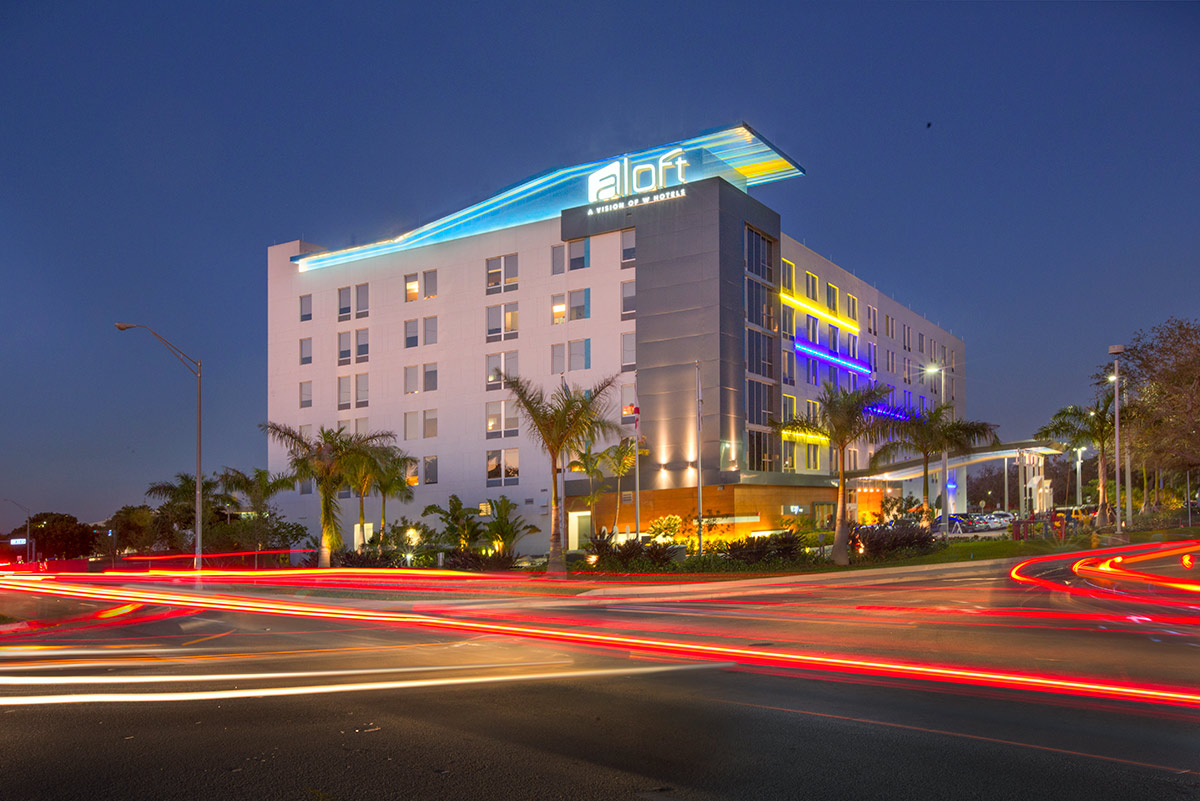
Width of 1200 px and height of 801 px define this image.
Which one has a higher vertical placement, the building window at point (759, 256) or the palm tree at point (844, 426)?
the building window at point (759, 256)

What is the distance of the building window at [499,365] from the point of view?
58250 millimetres

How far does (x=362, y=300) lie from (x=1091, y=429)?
156 ft

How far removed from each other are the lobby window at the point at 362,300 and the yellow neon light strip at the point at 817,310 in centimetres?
2779

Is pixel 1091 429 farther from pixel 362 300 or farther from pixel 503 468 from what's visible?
pixel 362 300

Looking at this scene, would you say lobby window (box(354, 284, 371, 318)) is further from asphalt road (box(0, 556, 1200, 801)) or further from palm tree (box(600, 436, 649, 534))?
asphalt road (box(0, 556, 1200, 801))

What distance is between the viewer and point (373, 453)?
48156mm

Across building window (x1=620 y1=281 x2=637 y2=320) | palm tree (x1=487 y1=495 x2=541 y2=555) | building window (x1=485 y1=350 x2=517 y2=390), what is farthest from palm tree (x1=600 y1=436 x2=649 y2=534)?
building window (x1=485 y1=350 x2=517 y2=390)

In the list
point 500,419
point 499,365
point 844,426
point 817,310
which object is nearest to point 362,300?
point 499,365

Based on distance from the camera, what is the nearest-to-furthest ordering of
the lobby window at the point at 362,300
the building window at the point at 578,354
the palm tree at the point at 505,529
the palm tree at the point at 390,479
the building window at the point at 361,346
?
the palm tree at the point at 505,529
the palm tree at the point at 390,479
the building window at the point at 578,354
the building window at the point at 361,346
the lobby window at the point at 362,300

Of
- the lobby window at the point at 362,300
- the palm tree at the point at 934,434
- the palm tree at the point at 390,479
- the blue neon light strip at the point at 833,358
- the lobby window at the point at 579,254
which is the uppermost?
the lobby window at the point at 579,254

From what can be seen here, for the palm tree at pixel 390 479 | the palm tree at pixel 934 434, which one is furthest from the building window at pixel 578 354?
the palm tree at pixel 934 434

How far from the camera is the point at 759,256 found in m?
55.9

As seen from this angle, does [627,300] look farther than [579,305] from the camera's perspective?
No

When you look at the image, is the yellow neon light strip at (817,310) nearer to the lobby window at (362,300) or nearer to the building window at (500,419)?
the building window at (500,419)
